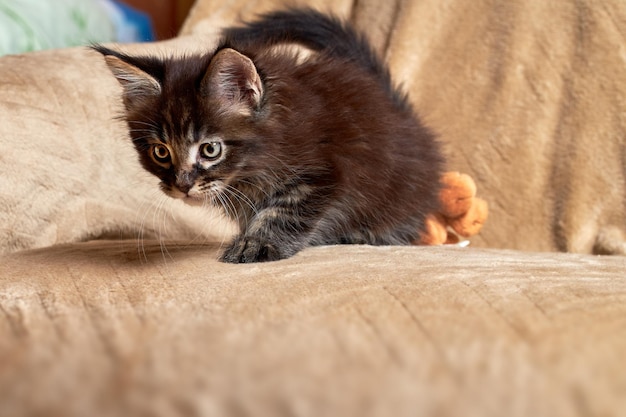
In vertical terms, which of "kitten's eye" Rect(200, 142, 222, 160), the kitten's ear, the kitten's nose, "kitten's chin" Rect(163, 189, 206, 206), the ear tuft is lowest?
"kitten's chin" Rect(163, 189, 206, 206)

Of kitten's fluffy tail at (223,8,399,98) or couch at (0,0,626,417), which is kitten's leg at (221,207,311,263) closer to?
couch at (0,0,626,417)

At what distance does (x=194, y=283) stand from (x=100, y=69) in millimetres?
977

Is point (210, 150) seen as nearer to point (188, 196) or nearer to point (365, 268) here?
point (188, 196)

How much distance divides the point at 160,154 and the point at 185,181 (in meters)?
0.10

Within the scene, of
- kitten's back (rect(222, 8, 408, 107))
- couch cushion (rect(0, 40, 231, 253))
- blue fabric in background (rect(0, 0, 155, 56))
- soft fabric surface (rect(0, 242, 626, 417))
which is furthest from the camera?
blue fabric in background (rect(0, 0, 155, 56))

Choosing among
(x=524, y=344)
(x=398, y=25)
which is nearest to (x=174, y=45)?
(x=398, y=25)

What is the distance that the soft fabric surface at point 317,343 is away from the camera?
0.61 meters

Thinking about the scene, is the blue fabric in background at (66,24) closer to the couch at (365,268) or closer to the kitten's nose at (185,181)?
the couch at (365,268)

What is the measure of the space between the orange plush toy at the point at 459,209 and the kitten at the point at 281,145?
0.10 meters

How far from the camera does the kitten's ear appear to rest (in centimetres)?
123

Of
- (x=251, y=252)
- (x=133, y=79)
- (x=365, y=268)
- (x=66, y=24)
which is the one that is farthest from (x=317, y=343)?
(x=66, y=24)

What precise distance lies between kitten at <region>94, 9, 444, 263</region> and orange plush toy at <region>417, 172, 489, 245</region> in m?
0.10

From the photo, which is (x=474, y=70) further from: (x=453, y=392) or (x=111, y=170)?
(x=453, y=392)

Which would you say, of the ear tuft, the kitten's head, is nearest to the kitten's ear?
the kitten's head
